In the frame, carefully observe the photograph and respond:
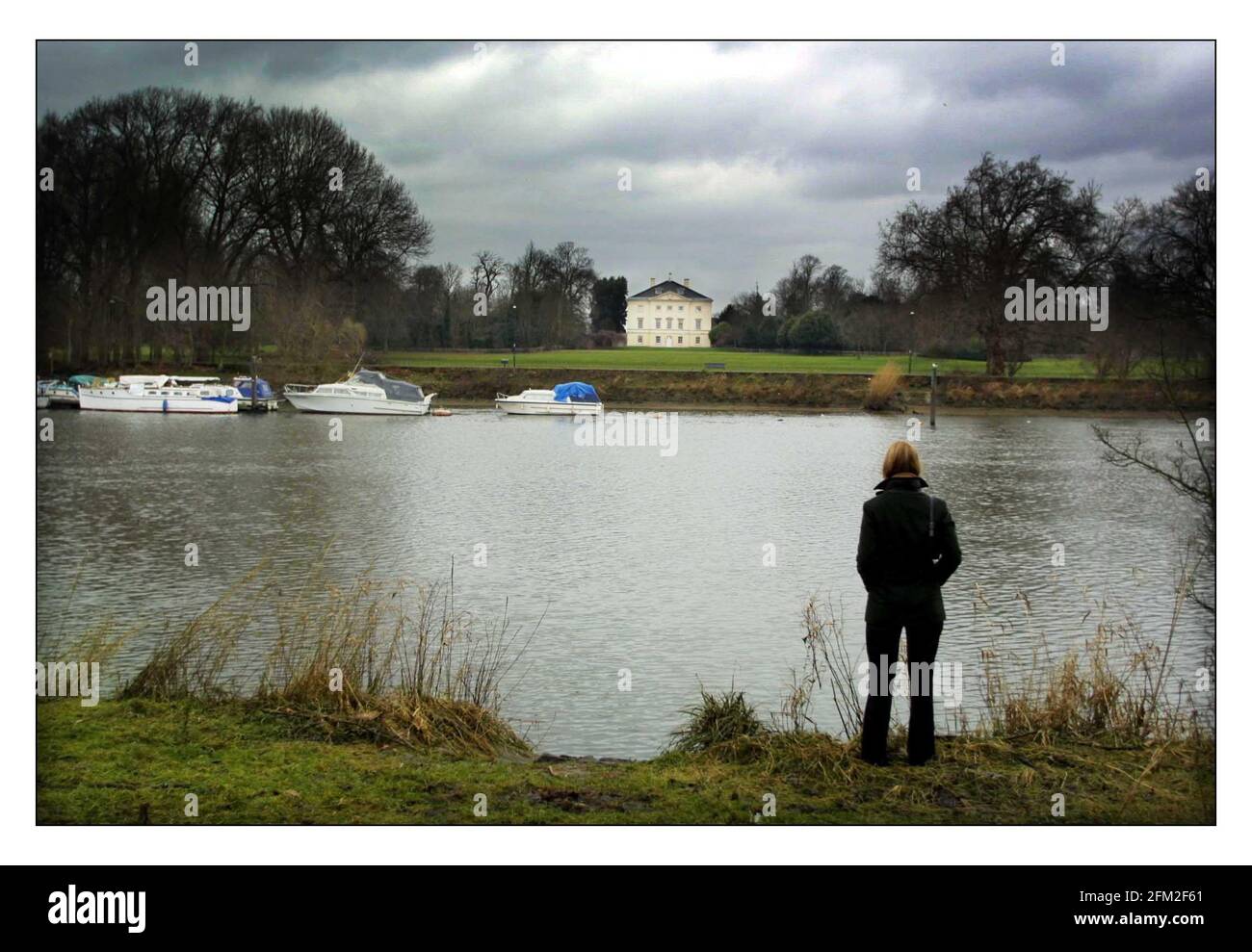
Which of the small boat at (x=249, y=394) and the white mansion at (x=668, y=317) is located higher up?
the white mansion at (x=668, y=317)

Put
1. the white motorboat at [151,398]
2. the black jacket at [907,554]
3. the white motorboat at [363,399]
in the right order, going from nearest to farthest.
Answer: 1. the black jacket at [907,554]
2. the white motorboat at [151,398]
3. the white motorboat at [363,399]

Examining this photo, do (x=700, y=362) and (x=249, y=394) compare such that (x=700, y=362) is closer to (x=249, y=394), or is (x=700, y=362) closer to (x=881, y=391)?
(x=881, y=391)

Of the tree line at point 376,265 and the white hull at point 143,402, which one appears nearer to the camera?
the tree line at point 376,265

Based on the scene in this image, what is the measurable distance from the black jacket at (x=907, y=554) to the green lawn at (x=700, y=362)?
6753 cm

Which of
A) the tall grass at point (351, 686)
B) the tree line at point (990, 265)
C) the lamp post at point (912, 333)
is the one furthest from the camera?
the lamp post at point (912, 333)

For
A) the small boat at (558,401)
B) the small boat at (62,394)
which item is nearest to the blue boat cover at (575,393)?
the small boat at (558,401)

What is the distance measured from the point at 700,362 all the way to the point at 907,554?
8089 cm

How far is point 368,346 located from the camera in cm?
7975

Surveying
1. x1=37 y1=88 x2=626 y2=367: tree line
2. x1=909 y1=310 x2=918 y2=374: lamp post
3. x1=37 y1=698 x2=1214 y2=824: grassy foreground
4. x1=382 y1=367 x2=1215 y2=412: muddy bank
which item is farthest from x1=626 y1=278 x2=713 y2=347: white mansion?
x1=37 y1=698 x2=1214 y2=824: grassy foreground

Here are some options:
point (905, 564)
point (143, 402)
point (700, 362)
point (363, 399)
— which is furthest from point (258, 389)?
point (905, 564)

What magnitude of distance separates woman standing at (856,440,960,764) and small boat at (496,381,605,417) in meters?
63.9

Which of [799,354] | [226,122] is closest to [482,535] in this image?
[226,122]

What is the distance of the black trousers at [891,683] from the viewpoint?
305 inches

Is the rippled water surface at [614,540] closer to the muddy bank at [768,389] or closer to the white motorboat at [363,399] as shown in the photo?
the white motorboat at [363,399]
